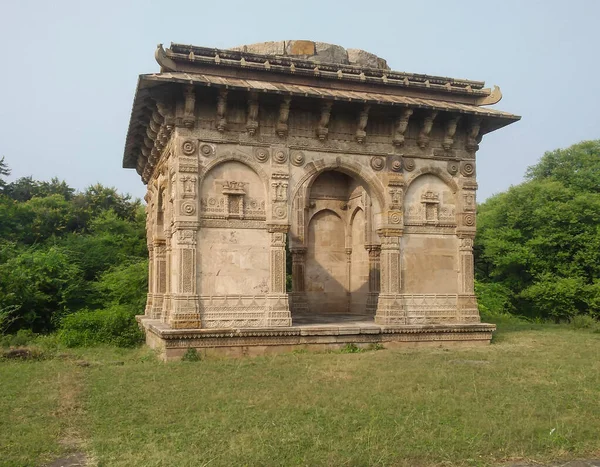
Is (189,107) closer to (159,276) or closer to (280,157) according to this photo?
(280,157)

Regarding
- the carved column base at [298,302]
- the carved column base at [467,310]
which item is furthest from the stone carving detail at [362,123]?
the carved column base at [298,302]

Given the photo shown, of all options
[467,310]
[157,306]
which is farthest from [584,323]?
[157,306]

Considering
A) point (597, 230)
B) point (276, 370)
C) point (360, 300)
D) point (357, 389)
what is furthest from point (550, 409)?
point (597, 230)

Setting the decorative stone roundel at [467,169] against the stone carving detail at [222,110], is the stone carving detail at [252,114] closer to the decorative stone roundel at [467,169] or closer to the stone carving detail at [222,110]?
the stone carving detail at [222,110]

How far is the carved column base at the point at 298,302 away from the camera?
18.3 meters

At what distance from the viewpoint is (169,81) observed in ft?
37.7

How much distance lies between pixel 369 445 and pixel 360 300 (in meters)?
12.6

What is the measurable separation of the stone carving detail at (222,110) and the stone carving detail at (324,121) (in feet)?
6.75

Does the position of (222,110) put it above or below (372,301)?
above

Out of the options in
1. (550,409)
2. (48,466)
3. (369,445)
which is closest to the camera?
(48,466)

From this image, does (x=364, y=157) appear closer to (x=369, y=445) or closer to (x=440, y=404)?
(x=440, y=404)

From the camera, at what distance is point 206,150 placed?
12.6 metres

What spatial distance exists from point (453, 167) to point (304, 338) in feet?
17.7

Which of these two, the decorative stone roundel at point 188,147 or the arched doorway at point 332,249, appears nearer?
the decorative stone roundel at point 188,147
